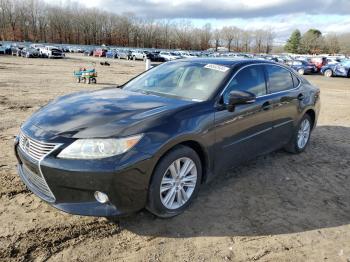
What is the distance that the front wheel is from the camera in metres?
3.38

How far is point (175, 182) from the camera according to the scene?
364cm

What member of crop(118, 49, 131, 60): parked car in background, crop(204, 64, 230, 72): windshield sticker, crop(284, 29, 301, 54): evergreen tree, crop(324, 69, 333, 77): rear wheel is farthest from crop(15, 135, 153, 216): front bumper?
crop(284, 29, 301, 54): evergreen tree

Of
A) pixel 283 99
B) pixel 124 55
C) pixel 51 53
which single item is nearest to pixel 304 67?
pixel 283 99

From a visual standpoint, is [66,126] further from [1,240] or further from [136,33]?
[136,33]

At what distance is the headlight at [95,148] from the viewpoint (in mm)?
3078

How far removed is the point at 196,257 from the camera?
3109 millimetres

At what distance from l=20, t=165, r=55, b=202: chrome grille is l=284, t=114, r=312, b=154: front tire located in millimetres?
3964

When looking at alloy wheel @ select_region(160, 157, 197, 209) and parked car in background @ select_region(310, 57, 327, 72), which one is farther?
parked car in background @ select_region(310, 57, 327, 72)

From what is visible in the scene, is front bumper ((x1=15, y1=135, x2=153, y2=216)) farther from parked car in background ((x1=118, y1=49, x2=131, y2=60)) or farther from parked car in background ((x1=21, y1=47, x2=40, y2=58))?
parked car in background ((x1=118, y1=49, x2=131, y2=60))

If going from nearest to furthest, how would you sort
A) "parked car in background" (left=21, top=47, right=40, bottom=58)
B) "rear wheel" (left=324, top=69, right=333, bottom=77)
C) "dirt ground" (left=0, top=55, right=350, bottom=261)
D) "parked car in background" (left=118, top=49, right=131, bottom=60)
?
"dirt ground" (left=0, top=55, right=350, bottom=261), "rear wheel" (left=324, top=69, right=333, bottom=77), "parked car in background" (left=21, top=47, right=40, bottom=58), "parked car in background" (left=118, top=49, right=131, bottom=60)

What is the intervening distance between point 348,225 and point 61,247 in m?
2.99

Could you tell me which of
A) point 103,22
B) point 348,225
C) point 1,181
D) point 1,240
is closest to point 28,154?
point 1,240

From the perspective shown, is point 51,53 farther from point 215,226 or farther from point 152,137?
point 215,226

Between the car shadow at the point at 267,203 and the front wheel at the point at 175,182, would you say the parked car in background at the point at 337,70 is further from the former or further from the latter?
the front wheel at the point at 175,182
